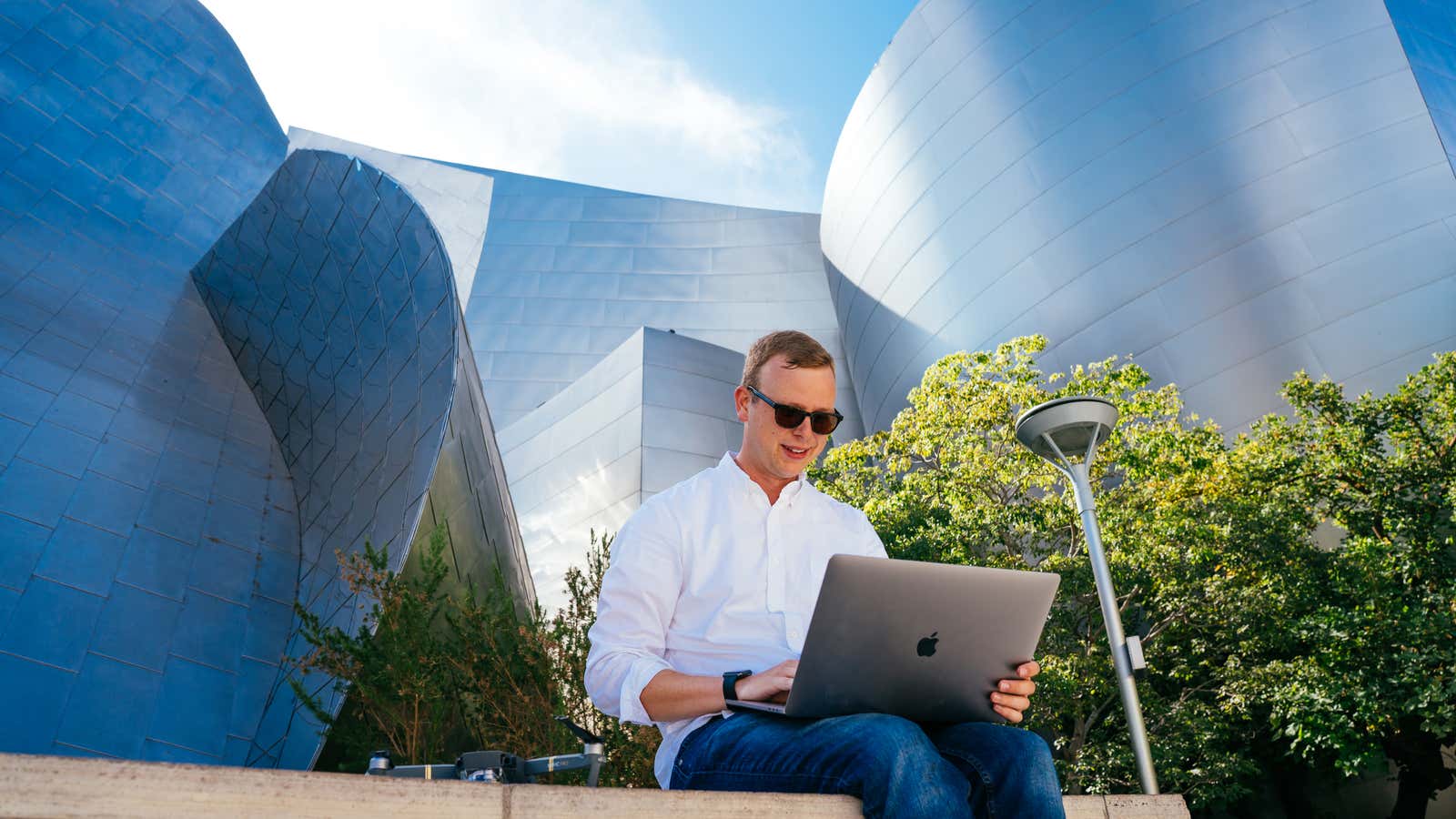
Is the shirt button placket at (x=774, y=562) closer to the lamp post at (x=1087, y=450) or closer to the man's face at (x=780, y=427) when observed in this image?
the man's face at (x=780, y=427)

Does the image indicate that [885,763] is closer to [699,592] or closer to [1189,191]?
[699,592]

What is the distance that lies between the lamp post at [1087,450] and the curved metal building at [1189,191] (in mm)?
10527

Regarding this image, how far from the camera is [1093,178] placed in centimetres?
1912

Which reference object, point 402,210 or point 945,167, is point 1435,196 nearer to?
point 945,167

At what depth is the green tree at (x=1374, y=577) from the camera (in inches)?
417

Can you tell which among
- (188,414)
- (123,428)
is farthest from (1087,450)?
(188,414)

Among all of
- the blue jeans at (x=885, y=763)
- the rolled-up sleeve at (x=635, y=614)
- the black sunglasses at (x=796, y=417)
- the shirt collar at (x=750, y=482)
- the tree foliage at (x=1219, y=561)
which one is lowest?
the blue jeans at (x=885, y=763)

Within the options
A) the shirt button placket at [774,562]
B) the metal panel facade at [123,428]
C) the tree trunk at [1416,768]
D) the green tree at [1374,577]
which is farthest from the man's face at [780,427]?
the tree trunk at [1416,768]

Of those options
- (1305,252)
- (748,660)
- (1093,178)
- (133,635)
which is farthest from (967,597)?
(1093,178)

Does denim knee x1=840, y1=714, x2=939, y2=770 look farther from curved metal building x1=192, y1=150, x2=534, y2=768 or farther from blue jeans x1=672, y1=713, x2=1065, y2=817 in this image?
curved metal building x1=192, y1=150, x2=534, y2=768

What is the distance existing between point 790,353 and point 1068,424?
17.0 feet

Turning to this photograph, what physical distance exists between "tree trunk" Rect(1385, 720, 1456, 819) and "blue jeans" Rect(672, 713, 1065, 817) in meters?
13.2

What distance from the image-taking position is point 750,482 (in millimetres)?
2643

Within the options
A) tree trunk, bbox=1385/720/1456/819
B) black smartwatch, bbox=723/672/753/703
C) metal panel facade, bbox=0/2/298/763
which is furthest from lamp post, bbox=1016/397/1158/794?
metal panel facade, bbox=0/2/298/763
